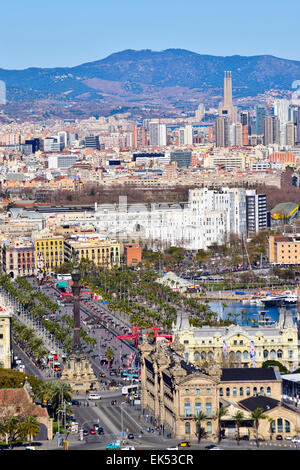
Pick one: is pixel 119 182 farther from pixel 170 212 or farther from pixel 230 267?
pixel 230 267

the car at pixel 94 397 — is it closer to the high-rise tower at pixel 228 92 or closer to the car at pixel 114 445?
the car at pixel 114 445

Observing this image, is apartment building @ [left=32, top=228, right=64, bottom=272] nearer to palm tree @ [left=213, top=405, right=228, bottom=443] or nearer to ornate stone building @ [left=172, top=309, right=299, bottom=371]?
ornate stone building @ [left=172, top=309, right=299, bottom=371]

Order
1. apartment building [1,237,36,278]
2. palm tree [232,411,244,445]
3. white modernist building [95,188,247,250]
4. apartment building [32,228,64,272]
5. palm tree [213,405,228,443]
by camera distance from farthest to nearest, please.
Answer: white modernist building [95,188,247,250] → apartment building [32,228,64,272] → apartment building [1,237,36,278] → palm tree [213,405,228,443] → palm tree [232,411,244,445]

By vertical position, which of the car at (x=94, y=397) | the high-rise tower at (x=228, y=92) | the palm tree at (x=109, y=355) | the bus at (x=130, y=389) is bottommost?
the palm tree at (x=109, y=355)

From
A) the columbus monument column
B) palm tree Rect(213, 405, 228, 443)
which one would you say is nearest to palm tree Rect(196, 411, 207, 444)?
palm tree Rect(213, 405, 228, 443)

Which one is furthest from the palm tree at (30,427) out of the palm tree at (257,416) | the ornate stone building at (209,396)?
the palm tree at (257,416)
